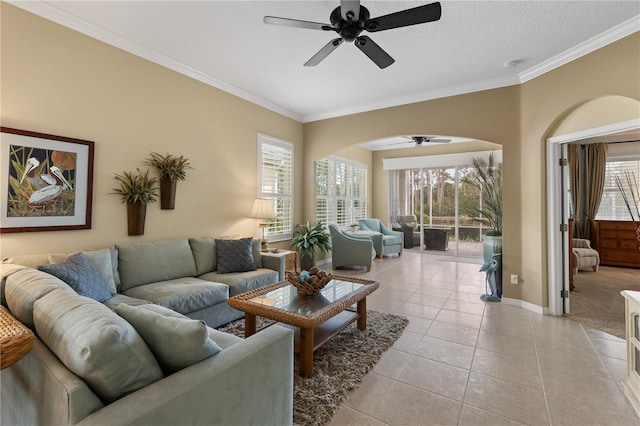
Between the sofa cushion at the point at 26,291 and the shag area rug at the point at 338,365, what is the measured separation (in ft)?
5.15

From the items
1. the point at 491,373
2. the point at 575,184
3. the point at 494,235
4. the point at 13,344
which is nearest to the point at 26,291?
the point at 13,344

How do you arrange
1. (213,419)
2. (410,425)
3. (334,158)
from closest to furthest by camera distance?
(213,419)
(410,425)
(334,158)

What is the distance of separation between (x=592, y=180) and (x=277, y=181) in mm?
6654

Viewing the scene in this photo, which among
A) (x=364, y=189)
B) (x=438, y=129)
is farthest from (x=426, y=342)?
(x=364, y=189)

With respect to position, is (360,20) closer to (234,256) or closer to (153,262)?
(234,256)

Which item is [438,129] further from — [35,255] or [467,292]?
[35,255]

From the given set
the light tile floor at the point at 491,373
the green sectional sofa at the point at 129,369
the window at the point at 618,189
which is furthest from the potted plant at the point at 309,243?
the window at the point at 618,189

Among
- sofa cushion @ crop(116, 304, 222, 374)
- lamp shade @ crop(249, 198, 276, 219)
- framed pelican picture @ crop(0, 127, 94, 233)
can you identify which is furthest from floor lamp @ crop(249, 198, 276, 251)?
sofa cushion @ crop(116, 304, 222, 374)

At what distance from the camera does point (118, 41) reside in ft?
10.1

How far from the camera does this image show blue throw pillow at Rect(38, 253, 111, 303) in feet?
7.34

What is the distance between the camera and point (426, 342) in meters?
2.84

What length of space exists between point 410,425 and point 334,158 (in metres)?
5.84

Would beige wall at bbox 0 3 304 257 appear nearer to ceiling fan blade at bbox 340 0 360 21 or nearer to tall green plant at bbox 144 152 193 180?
tall green plant at bbox 144 152 193 180

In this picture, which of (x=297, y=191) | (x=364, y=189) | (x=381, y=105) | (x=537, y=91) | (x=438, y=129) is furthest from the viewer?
(x=364, y=189)
